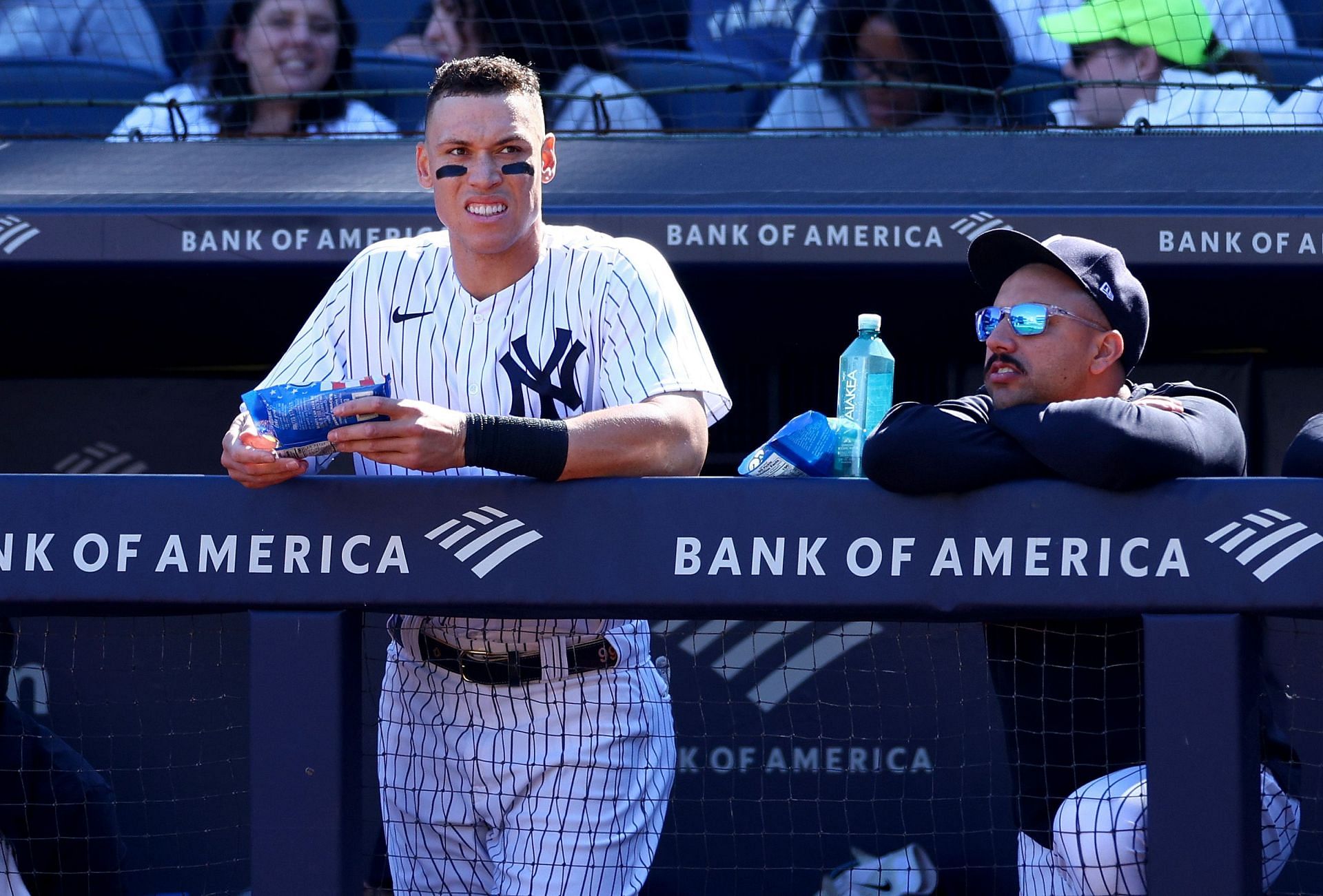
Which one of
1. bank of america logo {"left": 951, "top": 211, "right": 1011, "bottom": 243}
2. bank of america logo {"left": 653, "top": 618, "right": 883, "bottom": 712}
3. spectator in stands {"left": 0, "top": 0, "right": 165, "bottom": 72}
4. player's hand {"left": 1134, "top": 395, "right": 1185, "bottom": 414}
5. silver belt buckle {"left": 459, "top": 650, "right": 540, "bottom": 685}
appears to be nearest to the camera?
player's hand {"left": 1134, "top": 395, "right": 1185, "bottom": 414}

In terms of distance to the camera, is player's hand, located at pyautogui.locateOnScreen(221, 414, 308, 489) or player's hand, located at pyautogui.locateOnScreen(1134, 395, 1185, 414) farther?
player's hand, located at pyautogui.locateOnScreen(1134, 395, 1185, 414)

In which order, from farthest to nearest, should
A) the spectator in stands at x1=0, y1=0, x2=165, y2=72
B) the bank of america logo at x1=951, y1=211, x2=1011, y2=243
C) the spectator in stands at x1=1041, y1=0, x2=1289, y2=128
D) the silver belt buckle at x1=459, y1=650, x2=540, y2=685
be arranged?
the spectator in stands at x1=0, y1=0, x2=165, y2=72
the spectator in stands at x1=1041, y1=0, x2=1289, y2=128
the bank of america logo at x1=951, y1=211, x2=1011, y2=243
the silver belt buckle at x1=459, y1=650, x2=540, y2=685

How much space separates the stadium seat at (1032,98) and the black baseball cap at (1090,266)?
133 cm

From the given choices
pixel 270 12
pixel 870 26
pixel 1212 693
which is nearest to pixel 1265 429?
pixel 870 26

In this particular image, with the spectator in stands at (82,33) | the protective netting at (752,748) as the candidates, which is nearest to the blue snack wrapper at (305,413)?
the protective netting at (752,748)

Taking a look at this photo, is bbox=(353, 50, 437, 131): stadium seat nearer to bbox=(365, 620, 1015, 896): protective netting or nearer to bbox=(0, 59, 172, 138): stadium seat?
bbox=(0, 59, 172, 138): stadium seat

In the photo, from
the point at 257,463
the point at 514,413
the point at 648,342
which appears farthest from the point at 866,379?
the point at 257,463

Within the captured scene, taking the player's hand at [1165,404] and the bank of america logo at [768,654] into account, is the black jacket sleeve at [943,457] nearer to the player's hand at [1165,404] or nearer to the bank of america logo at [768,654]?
the player's hand at [1165,404]

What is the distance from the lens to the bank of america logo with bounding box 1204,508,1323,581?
5.21 feet

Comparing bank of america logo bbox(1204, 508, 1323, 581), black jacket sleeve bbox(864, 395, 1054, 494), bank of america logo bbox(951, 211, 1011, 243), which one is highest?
bank of america logo bbox(951, 211, 1011, 243)

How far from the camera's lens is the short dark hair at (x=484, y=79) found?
2156mm

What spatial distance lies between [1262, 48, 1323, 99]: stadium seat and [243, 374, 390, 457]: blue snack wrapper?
2.50 meters

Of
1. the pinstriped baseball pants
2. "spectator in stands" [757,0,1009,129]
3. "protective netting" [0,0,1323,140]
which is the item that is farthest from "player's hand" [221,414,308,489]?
"spectator in stands" [757,0,1009,129]

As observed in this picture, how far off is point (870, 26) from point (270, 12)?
1390mm
